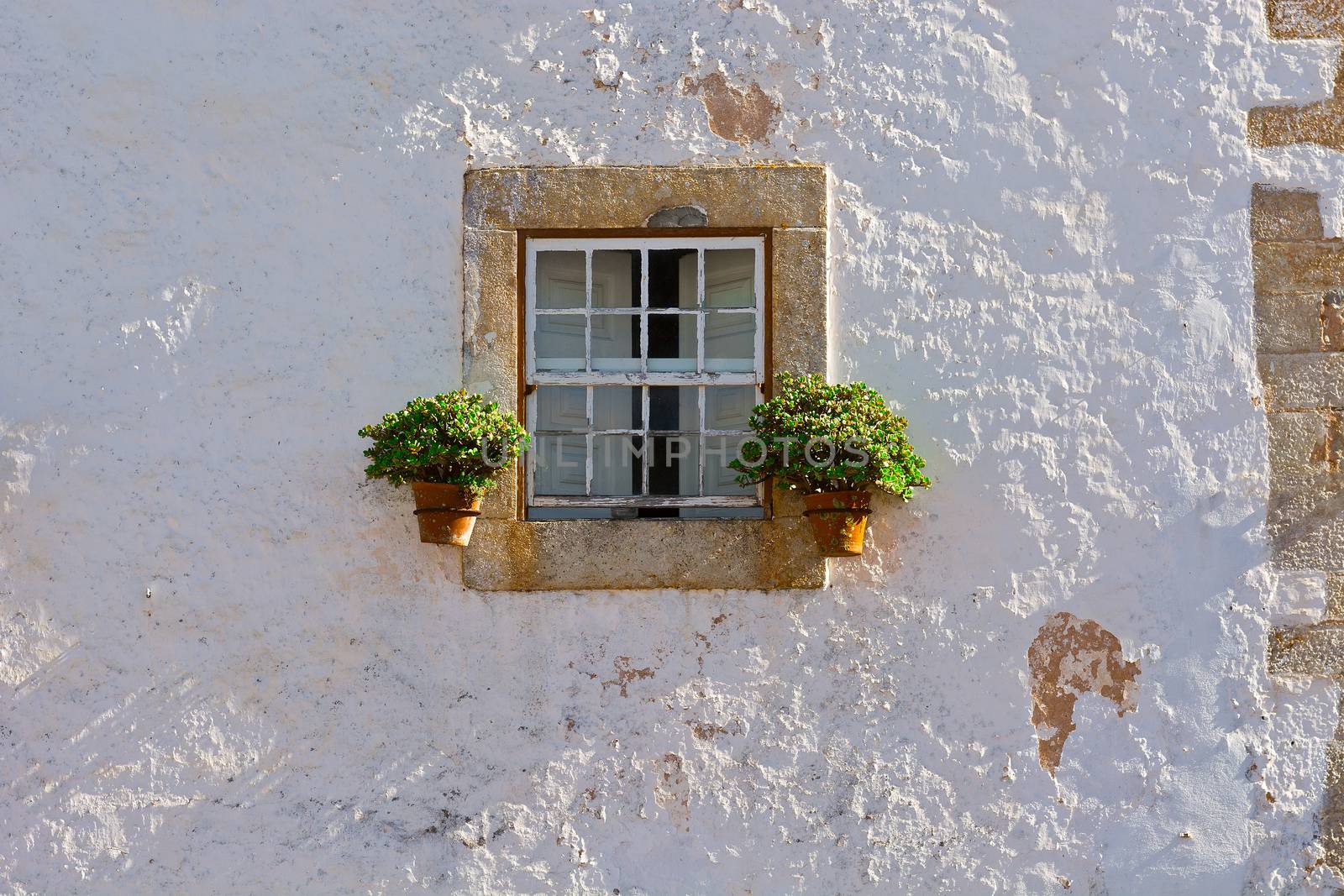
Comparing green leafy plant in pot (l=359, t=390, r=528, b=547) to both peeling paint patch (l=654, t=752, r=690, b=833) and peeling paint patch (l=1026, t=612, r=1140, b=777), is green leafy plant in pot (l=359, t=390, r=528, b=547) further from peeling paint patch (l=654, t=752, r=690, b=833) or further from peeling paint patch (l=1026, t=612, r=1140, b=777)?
→ peeling paint patch (l=1026, t=612, r=1140, b=777)

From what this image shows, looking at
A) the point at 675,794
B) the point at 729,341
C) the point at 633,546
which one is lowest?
the point at 675,794

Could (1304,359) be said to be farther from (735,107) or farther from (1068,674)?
(735,107)

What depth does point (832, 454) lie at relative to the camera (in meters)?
3.99

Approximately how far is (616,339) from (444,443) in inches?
32.8

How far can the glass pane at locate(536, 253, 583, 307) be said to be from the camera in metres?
4.51

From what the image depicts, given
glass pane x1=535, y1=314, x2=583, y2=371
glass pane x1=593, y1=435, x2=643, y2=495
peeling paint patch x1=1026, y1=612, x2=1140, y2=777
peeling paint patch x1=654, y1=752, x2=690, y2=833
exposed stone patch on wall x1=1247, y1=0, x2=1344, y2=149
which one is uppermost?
exposed stone patch on wall x1=1247, y1=0, x2=1344, y2=149

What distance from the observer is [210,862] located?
415cm

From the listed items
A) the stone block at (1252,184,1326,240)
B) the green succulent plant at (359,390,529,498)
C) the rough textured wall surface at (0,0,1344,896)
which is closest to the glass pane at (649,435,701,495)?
the rough textured wall surface at (0,0,1344,896)

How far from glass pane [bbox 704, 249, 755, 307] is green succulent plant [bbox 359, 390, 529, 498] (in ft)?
2.96

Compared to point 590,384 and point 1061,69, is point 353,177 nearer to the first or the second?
point 590,384

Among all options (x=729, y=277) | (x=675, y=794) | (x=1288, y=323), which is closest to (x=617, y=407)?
(x=729, y=277)

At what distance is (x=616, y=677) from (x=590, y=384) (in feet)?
3.36

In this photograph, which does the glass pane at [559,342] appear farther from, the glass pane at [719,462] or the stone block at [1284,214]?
the stone block at [1284,214]

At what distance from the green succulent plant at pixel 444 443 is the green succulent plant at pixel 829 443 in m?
0.79
